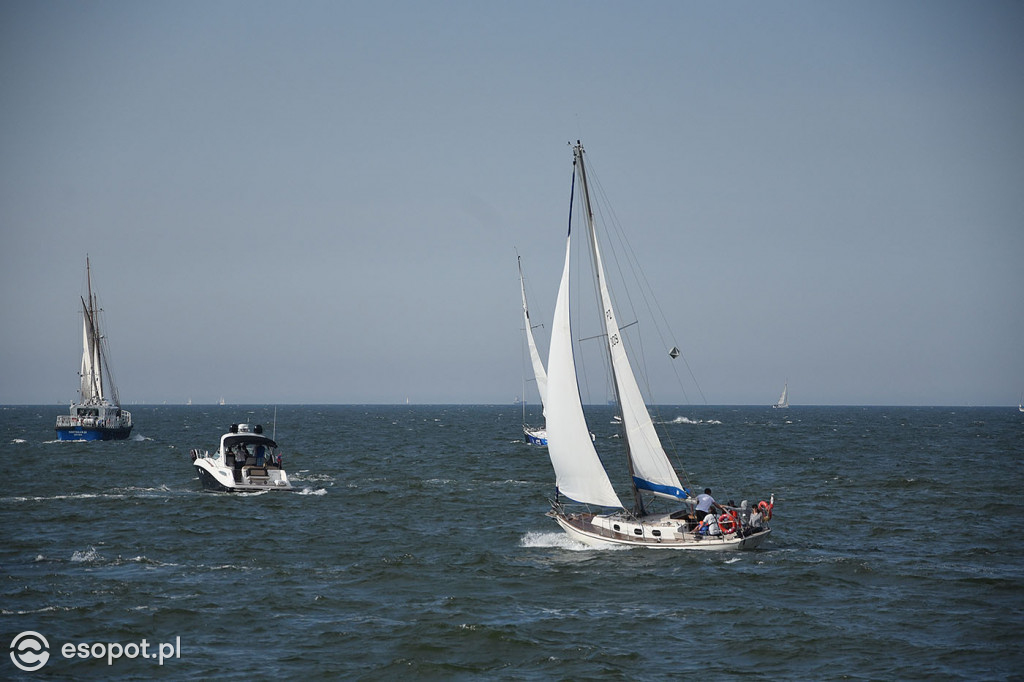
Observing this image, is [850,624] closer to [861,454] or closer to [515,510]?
[515,510]

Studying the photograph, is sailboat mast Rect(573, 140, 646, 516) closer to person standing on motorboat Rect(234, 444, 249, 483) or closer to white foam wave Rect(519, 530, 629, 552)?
white foam wave Rect(519, 530, 629, 552)

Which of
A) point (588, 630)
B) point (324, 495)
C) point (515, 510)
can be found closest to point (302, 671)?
point (588, 630)

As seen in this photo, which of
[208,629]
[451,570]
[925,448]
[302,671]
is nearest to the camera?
[302,671]

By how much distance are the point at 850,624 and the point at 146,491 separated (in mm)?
39499

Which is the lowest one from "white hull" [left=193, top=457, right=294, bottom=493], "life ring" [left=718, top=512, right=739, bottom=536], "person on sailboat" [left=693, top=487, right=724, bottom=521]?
"white hull" [left=193, top=457, right=294, bottom=493]

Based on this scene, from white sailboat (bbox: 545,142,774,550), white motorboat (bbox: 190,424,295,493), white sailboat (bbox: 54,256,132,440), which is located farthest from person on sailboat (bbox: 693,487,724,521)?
white sailboat (bbox: 54,256,132,440)

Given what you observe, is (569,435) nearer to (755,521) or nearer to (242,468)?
(755,521)

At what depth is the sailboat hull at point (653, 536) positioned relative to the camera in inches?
1192

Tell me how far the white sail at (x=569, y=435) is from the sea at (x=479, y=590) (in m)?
2.26

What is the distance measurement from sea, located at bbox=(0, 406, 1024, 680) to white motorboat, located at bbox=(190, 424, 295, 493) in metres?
0.95

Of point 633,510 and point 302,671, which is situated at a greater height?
point 633,510

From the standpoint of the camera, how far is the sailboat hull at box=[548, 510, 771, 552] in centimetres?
3027

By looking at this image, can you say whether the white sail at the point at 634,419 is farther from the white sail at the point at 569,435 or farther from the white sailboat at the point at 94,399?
the white sailboat at the point at 94,399

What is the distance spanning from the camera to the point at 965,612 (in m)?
24.4
